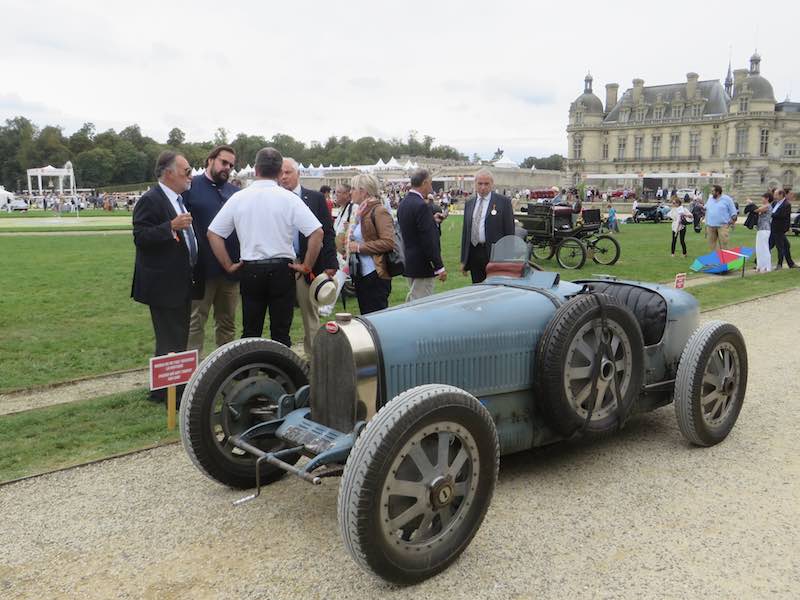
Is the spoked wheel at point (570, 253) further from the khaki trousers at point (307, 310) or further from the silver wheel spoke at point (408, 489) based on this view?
the silver wheel spoke at point (408, 489)

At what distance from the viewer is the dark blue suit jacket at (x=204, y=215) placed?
544cm

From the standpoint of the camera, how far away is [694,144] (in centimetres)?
9450

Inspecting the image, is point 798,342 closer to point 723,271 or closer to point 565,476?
point 565,476

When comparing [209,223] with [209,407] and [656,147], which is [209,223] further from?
[656,147]

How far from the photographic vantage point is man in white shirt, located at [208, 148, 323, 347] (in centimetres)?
466

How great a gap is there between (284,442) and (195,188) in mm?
2807

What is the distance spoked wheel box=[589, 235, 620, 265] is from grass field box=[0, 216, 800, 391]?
1.01 ft

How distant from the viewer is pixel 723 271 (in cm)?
1395

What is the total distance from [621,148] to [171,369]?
10582 centimetres

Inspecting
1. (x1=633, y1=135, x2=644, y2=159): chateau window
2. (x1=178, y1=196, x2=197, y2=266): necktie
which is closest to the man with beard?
(x1=178, y1=196, x2=197, y2=266): necktie

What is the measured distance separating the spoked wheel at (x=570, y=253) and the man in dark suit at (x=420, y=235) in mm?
8570

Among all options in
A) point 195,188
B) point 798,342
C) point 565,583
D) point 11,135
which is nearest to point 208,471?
point 565,583

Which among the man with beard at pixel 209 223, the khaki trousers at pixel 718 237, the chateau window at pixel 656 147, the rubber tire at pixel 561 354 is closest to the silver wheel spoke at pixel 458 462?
the rubber tire at pixel 561 354

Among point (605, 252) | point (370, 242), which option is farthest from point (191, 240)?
point (605, 252)
